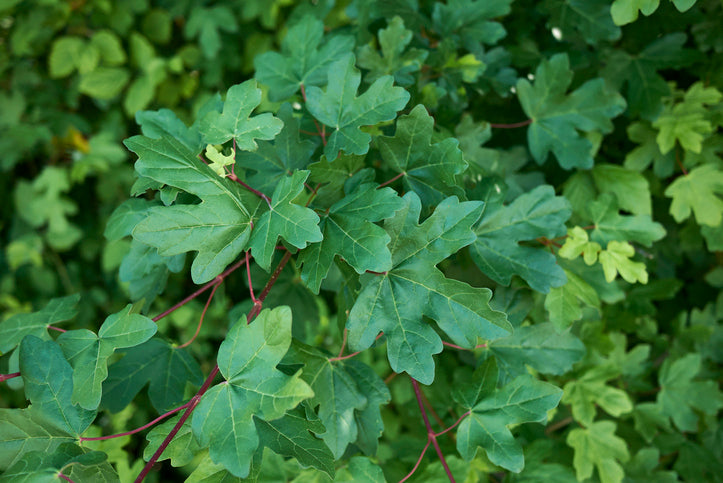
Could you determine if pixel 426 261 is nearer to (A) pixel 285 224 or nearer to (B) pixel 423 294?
(B) pixel 423 294

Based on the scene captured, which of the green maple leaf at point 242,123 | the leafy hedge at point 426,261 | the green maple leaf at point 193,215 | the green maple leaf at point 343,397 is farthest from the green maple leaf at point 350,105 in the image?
the green maple leaf at point 343,397

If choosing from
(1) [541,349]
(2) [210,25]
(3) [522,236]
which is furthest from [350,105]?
(2) [210,25]

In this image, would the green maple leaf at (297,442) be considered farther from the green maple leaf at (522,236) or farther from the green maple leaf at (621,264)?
the green maple leaf at (621,264)

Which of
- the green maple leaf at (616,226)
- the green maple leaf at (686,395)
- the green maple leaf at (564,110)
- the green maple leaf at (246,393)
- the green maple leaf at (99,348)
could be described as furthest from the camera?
the green maple leaf at (686,395)

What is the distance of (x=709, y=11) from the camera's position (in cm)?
131

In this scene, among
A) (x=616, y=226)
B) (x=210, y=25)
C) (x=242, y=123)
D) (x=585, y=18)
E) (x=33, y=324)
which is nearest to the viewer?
(x=242, y=123)

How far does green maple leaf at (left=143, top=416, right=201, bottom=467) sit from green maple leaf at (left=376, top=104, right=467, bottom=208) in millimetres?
525

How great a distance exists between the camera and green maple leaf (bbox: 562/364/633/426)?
123cm

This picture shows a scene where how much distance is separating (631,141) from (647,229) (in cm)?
49

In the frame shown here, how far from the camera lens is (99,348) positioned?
2.76ft

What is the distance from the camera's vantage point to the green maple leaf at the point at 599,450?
1206 millimetres

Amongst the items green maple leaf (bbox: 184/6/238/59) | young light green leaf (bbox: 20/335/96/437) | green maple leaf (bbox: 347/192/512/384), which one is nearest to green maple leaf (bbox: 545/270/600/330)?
green maple leaf (bbox: 347/192/512/384)

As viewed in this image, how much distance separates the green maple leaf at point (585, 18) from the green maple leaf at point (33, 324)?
117 centimetres

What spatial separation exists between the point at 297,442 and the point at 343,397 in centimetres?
15
